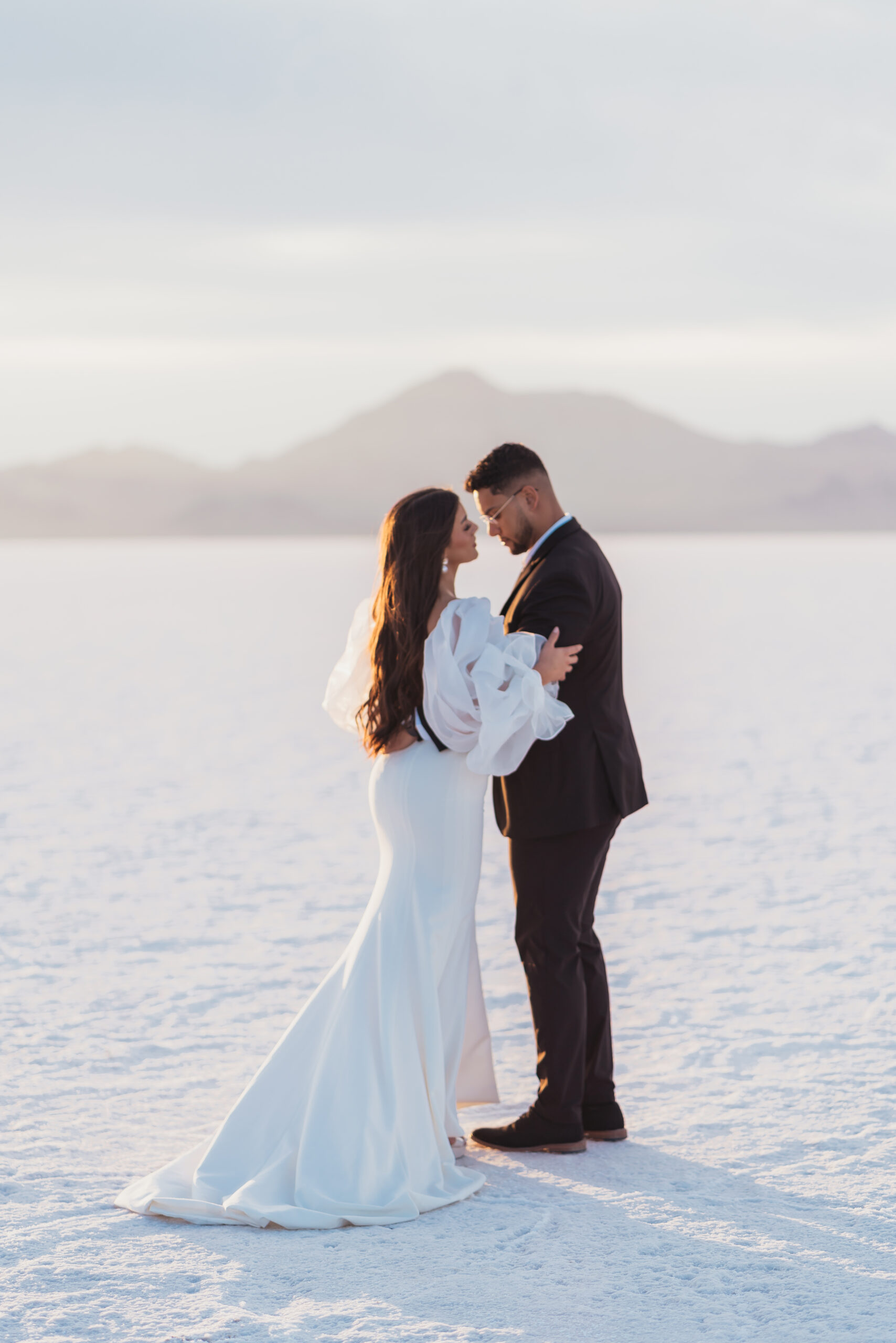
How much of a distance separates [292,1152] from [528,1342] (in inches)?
37.9

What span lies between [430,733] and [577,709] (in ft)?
1.72

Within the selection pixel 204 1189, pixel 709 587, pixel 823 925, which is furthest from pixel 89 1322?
pixel 709 587

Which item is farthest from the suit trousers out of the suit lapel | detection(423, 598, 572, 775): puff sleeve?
the suit lapel

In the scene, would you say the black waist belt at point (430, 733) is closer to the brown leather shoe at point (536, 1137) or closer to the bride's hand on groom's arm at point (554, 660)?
the bride's hand on groom's arm at point (554, 660)

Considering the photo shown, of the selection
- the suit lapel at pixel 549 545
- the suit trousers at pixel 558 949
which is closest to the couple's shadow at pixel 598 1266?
the suit trousers at pixel 558 949

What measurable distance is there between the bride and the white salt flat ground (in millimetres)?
128

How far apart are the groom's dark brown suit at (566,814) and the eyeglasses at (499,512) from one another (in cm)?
17

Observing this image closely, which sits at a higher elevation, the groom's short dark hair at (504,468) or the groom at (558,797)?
the groom's short dark hair at (504,468)

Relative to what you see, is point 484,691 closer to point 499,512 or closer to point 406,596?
point 406,596

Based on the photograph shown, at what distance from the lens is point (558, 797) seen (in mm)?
4445

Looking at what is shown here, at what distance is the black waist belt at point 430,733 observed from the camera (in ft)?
13.9

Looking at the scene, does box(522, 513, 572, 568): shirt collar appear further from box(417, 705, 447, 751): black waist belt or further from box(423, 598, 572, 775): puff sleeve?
box(417, 705, 447, 751): black waist belt

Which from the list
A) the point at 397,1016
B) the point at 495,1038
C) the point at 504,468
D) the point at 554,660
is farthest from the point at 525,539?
the point at 495,1038

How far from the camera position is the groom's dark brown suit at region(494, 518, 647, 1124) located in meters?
4.44
